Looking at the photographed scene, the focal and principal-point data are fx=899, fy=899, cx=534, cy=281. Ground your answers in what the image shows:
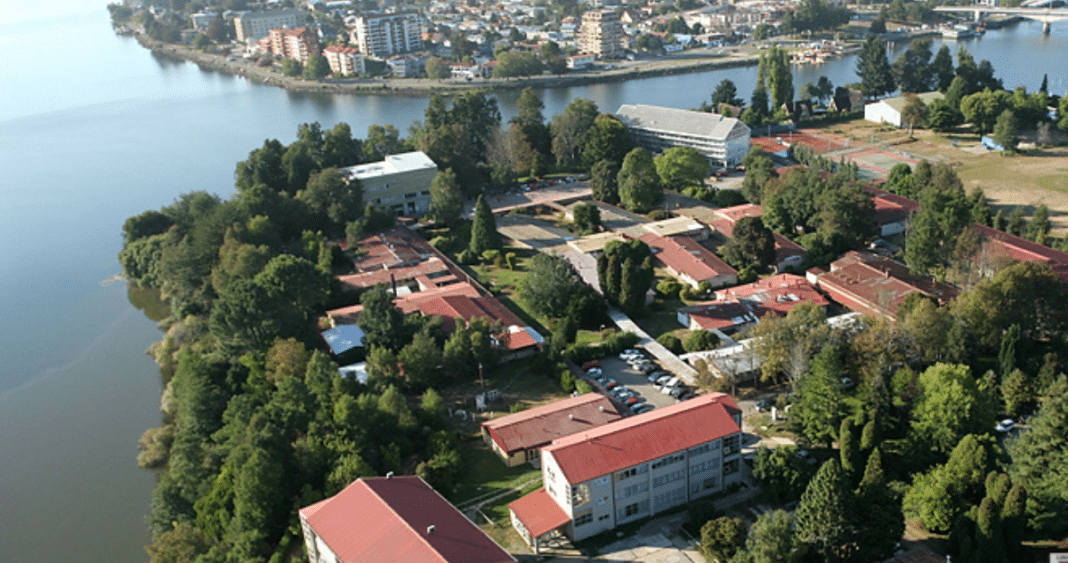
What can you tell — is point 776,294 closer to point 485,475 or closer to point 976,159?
point 485,475

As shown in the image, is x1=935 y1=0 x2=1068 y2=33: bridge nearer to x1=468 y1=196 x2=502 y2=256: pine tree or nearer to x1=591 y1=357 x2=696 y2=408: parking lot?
x1=468 y1=196 x2=502 y2=256: pine tree

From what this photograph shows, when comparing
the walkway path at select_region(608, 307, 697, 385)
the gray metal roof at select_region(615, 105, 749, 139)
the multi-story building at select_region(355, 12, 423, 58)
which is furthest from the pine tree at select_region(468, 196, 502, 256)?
the multi-story building at select_region(355, 12, 423, 58)

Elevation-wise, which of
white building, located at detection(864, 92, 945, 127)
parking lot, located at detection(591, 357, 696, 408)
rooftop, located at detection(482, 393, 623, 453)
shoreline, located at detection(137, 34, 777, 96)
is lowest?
parking lot, located at detection(591, 357, 696, 408)

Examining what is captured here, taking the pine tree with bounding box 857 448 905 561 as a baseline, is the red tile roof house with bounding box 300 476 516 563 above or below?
above

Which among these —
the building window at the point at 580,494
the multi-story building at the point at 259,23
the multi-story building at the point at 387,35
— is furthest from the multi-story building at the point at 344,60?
the building window at the point at 580,494

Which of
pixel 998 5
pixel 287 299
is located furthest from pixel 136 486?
pixel 998 5

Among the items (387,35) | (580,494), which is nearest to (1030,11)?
(387,35)

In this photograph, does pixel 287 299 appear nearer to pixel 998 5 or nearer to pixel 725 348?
pixel 725 348
